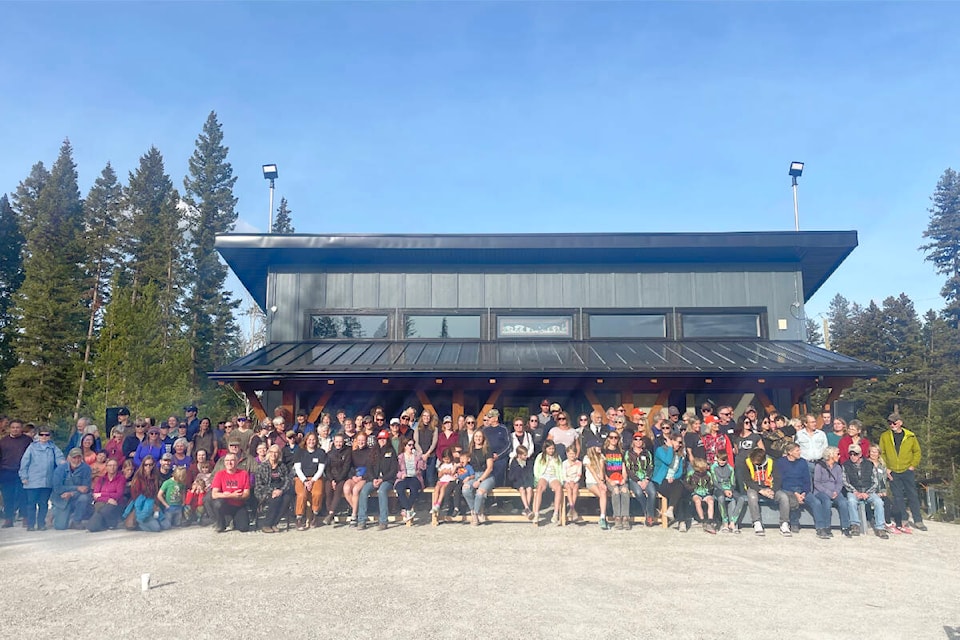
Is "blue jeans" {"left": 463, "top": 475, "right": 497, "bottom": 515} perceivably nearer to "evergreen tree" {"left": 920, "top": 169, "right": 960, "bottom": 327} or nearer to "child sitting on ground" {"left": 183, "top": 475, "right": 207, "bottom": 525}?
"child sitting on ground" {"left": 183, "top": 475, "right": 207, "bottom": 525}

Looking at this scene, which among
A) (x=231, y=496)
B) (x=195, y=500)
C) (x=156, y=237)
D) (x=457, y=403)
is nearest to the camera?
(x=231, y=496)

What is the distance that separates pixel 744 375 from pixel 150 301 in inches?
951

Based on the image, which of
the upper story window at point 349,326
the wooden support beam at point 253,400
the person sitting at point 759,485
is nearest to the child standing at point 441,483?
the wooden support beam at point 253,400

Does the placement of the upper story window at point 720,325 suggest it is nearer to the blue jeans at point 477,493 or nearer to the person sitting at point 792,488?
the person sitting at point 792,488

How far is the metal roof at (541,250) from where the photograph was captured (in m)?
13.3

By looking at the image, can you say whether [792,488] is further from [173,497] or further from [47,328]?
[47,328]

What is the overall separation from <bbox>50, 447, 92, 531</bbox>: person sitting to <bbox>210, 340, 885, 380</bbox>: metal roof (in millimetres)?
2433

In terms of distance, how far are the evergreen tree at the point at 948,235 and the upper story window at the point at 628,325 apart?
1290 inches

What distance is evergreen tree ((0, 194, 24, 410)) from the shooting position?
31.5 meters

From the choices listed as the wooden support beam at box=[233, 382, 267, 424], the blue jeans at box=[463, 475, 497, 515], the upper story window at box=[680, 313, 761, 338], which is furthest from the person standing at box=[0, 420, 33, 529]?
the upper story window at box=[680, 313, 761, 338]

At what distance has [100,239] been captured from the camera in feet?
120

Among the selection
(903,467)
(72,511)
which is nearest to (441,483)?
(72,511)

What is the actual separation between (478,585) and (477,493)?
132 inches

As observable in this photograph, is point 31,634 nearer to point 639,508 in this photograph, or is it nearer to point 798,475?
point 639,508
